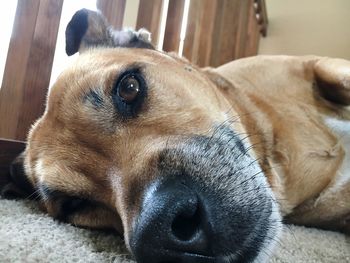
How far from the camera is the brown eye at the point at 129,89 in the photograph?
54.7 inches

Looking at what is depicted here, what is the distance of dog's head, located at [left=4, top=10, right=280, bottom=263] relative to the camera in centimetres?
96

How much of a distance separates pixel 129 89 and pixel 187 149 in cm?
34

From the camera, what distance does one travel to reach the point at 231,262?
3.28 feet

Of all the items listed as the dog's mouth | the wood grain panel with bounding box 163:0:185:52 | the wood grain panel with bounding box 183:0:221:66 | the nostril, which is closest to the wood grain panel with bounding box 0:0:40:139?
the dog's mouth

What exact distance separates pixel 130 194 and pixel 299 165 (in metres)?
0.84

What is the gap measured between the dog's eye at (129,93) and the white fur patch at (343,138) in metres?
0.88

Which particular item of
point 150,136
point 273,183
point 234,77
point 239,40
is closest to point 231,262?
point 150,136

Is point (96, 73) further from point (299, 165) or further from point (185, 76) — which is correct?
point (299, 165)

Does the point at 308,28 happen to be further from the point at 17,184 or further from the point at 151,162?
the point at 151,162

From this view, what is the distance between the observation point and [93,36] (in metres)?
1.91

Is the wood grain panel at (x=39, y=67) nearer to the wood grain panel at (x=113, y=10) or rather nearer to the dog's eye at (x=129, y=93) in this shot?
the wood grain panel at (x=113, y=10)

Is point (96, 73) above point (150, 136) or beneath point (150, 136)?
above

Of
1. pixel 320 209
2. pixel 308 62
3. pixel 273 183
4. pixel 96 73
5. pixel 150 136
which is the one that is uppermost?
pixel 308 62

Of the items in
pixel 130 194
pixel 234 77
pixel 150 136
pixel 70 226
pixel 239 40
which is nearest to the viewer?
pixel 130 194
